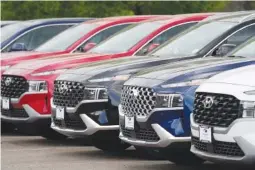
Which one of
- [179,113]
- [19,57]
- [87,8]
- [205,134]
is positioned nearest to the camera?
[205,134]

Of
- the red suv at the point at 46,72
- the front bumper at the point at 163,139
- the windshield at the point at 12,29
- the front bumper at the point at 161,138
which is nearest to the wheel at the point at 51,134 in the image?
the red suv at the point at 46,72

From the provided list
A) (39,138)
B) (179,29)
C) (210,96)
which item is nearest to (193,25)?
(179,29)

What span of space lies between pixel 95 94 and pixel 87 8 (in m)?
24.5

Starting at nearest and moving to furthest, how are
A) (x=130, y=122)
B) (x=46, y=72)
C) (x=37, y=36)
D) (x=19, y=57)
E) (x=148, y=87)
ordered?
(x=148, y=87) → (x=130, y=122) → (x=46, y=72) → (x=19, y=57) → (x=37, y=36)

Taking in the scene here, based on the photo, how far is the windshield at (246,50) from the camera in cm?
1086

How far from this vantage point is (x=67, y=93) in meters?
11.7

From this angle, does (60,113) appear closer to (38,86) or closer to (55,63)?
(38,86)

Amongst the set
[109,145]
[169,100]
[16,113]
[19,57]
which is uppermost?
[169,100]

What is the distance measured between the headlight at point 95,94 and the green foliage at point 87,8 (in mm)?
24158

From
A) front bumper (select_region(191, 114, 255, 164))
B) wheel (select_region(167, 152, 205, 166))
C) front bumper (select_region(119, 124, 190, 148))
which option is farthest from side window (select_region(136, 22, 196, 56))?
front bumper (select_region(191, 114, 255, 164))

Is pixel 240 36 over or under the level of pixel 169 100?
over

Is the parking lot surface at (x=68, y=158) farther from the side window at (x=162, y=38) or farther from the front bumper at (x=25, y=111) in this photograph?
the side window at (x=162, y=38)

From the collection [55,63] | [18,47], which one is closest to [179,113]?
[55,63]

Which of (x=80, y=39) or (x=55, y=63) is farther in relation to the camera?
(x=80, y=39)
